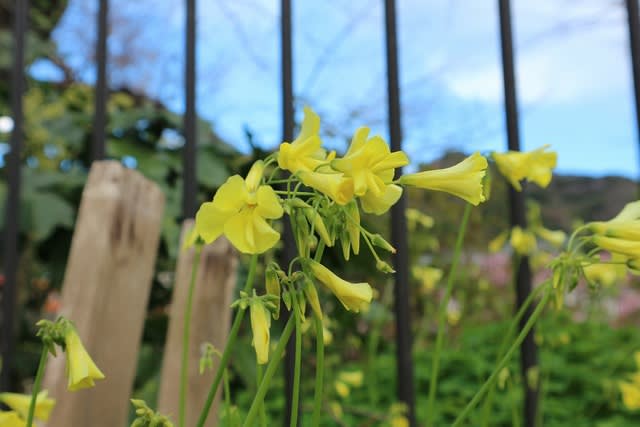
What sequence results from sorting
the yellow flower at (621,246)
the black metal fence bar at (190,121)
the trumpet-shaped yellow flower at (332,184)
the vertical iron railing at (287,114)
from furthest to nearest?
the black metal fence bar at (190,121), the vertical iron railing at (287,114), the yellow flower at (621,246), the trumpet-shaped yellow flower at (332,184)

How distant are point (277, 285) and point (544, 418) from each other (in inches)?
71.3

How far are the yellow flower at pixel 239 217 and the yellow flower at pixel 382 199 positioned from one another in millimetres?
60

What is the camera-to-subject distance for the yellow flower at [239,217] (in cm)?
45

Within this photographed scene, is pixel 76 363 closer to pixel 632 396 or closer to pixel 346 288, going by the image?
pixel 346 288

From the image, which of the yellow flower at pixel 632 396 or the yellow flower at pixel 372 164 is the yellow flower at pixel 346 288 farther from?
the yellow flower at pixel 632 396

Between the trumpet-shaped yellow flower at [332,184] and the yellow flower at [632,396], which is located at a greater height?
the trumpet-shaped yellow flower at [332,184]

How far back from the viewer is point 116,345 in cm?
109

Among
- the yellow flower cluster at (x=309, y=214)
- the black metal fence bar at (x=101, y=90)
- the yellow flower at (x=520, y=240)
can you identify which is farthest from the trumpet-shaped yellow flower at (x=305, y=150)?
the black metal fence bar at (x=101, y=90)

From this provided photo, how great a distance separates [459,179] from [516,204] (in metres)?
0.61

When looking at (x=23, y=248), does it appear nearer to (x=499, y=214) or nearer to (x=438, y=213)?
(x=438, y=213)

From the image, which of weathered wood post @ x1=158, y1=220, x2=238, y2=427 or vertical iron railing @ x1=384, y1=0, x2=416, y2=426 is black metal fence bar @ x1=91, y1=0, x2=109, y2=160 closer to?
weathered wood post @ x1=158, y1=220, x2=238, y2=427

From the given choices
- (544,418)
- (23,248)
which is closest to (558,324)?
(544,418)

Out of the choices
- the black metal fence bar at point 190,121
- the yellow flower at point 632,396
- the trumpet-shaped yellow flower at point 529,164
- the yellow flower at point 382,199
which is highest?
the black metal fence bar at point 190,121

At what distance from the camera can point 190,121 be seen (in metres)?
1.23
